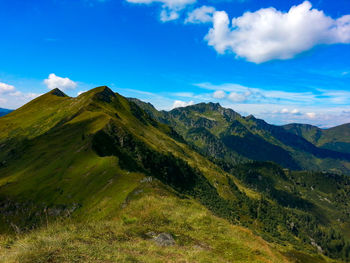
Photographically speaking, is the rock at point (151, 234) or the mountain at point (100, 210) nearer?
the mountain at point (100, 210)

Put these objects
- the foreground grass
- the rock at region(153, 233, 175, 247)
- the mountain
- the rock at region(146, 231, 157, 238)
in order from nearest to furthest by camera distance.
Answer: the foreground grass
the mountain
the rock at region(153, 233, 175, 247)
the rock at region(146, 231, 157, 238)

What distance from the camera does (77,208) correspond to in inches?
3046

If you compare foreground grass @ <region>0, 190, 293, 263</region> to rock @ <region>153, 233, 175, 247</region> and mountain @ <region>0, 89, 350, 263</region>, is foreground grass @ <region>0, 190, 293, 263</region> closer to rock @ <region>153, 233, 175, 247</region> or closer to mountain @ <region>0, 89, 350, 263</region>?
mountain @ <region>0, 89, 350, 263</region>

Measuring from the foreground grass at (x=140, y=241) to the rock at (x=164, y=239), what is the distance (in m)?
0.62

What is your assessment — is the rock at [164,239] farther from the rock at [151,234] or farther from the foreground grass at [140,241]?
the foreground grass at [140,241]

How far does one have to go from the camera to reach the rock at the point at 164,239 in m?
18.9

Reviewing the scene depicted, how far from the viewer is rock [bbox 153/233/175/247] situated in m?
18.9

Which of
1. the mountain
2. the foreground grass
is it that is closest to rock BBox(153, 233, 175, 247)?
the mountain

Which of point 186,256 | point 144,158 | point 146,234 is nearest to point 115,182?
point 146,234

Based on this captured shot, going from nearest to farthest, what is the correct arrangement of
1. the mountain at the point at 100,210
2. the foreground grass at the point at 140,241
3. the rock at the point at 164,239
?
the foreground grass at the point at 140,241 < the mountain at the point at 100,210 < the rock at the point at 164,239

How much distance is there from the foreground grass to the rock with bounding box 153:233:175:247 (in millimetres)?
615

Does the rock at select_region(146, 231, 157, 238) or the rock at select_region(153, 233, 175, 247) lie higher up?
the rock at select_region(146, 231, 157, 238)

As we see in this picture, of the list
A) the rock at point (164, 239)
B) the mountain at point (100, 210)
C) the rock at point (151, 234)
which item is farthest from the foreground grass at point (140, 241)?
the rock at point (164, 239)

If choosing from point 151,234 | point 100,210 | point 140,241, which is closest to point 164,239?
point 151,234
